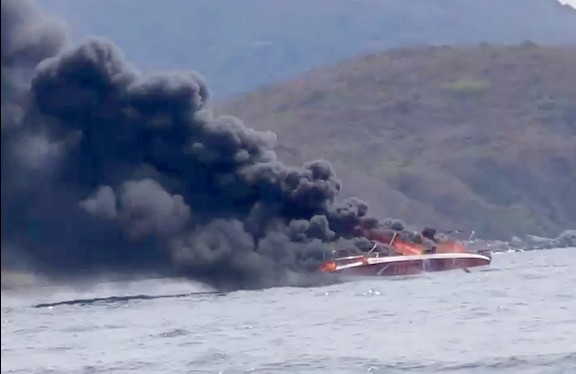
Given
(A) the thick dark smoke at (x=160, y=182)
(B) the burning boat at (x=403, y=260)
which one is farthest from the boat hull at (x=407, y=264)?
(A) the thick dark smoke at (x=160, y=182)

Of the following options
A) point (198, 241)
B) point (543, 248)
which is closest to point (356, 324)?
point (198, 241)

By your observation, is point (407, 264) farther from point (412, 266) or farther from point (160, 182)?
point (160, 182)

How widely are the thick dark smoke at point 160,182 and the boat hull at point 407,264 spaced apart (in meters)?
4.41

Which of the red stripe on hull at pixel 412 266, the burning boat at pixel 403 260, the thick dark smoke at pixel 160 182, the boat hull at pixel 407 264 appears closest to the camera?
the thick dark smoke at pixel 160 182

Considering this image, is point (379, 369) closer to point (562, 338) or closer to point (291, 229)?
point (562, 338)

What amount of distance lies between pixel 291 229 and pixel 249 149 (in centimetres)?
463

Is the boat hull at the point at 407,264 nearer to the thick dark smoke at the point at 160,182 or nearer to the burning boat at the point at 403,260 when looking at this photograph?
the burning boat at the point at 403,260

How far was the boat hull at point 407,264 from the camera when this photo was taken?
7856 centimetres

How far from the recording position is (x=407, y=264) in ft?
287

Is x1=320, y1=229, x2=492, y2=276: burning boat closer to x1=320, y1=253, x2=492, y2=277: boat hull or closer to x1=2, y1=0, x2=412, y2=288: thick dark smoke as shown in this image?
x1=320, y1=253, x2=492, y2=277: boat hull

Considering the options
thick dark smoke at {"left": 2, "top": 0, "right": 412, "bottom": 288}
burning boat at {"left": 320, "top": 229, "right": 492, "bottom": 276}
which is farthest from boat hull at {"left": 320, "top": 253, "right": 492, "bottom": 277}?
thick dark smoke at {"left": 2, "top": 0, "right": 412, "bottom": 288}

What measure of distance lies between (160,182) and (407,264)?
35089mm

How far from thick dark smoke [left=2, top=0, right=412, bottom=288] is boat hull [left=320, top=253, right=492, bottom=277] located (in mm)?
4409

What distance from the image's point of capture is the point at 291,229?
66125 mm
